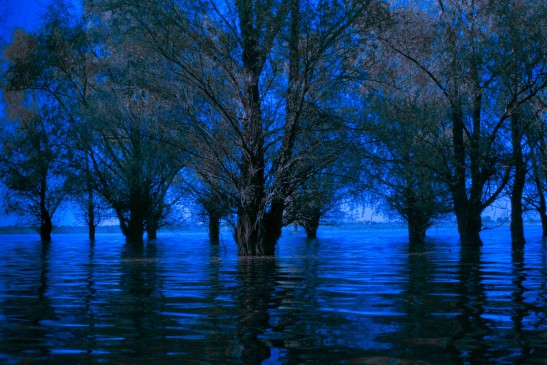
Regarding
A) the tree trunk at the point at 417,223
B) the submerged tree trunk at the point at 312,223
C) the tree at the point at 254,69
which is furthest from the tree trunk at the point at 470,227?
the tree at the point at 254,69

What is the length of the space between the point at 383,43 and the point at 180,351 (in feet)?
60.9

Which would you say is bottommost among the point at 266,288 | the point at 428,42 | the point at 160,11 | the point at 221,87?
the point at 266,288

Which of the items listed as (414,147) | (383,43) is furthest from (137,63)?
(383,43)

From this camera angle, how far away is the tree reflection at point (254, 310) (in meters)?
3.71

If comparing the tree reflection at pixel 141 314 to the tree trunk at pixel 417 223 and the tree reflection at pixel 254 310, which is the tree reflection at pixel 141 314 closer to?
the tree reflection at pixel 254 310

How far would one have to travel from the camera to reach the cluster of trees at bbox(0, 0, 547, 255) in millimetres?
13711

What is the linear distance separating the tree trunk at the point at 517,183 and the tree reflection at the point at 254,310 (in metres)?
13.5

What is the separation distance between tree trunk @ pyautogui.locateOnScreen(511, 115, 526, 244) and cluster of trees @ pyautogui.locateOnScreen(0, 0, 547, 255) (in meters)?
0.08

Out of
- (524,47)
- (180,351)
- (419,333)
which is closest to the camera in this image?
(180,351)

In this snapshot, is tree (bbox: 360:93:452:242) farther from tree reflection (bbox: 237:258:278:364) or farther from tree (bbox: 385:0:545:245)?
tree reflection (bbox: 237:258:278:364)

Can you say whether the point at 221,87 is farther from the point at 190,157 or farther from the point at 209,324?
the point at 209,324

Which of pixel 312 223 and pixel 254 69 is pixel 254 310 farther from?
pixel 312 223

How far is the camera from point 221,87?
1424cm

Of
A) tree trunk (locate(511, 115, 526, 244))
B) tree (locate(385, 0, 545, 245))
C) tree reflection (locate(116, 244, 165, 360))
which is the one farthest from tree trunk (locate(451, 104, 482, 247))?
tree reflection (locate(116, 244, 165, 360))
